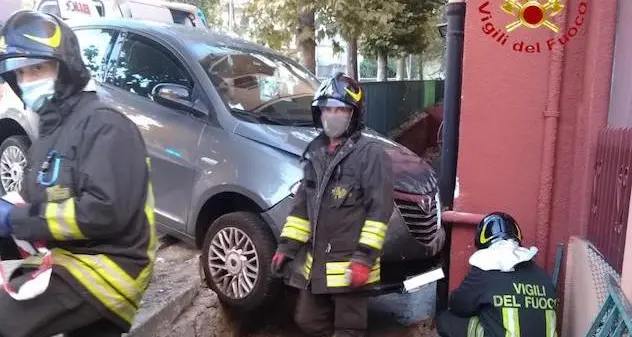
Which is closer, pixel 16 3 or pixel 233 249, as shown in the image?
pixel 233 249

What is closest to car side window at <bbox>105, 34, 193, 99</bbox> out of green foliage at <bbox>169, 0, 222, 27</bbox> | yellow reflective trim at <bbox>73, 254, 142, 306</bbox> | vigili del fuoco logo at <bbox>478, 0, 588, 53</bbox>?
vigili del fuoco logo at <bbox>478, 0, 588, 53</bbox>

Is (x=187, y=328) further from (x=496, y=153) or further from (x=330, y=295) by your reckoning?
(x=496, y=153)

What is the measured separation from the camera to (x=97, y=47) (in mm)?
5453

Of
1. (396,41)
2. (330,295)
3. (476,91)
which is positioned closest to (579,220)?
(476,91)

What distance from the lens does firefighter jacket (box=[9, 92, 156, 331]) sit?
1979 mm

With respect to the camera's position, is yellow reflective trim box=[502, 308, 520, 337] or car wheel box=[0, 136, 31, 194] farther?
car wheel box=[0, 136, 31, 194]

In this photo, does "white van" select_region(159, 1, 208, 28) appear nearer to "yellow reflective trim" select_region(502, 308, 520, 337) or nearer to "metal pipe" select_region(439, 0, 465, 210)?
"metal pipe" select_region(439, 0, 465, 210)

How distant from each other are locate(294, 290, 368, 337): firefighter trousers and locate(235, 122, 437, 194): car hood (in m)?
1.08

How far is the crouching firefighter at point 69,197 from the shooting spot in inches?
78.2

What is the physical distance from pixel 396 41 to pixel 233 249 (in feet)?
46.7

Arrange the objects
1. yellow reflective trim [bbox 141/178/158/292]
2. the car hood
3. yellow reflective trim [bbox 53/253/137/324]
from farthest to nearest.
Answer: the car hood
yellow reflective trim [bbox 141/178/158/292]
yellow reflective trim [bbox 53/253/137/324]

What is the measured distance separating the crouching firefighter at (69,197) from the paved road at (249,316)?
1927 millimetres

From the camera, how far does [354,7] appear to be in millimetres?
9492

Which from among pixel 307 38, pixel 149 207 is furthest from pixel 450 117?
pixel 307 38
